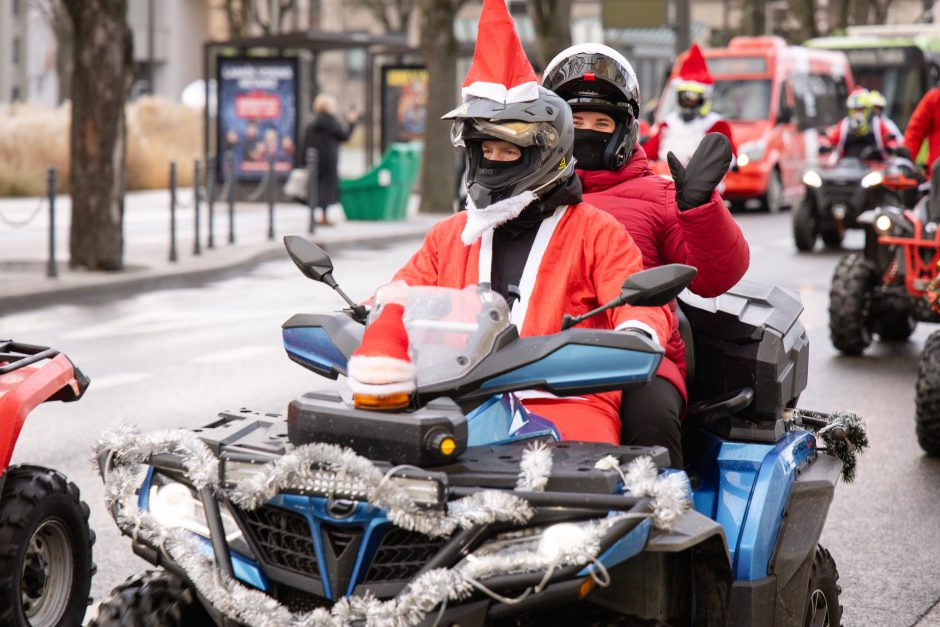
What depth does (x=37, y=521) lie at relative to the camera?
179 inches

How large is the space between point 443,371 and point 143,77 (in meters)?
63.0

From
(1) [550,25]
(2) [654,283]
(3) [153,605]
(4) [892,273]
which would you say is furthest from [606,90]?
(1) [550,25]

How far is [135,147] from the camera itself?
30562mm

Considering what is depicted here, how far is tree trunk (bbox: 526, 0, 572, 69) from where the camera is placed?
2933cm

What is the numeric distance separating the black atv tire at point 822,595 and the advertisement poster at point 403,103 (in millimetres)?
24635

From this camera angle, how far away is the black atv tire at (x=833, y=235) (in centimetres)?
2017

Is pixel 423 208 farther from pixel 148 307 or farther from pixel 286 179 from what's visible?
pixel 148 307

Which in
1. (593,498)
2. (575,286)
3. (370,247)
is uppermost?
(575,286)

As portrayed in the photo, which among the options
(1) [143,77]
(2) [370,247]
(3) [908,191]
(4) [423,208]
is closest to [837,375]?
(3) [908,191]

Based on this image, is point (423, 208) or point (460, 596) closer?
point (460, 596)

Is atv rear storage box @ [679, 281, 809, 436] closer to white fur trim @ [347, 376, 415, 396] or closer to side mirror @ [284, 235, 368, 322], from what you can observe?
side mirror @ [284, 235, 368, 322]

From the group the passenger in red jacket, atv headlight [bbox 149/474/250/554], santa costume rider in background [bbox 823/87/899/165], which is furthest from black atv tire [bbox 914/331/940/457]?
santa costume rider in background [bbox 823/87/899/165]

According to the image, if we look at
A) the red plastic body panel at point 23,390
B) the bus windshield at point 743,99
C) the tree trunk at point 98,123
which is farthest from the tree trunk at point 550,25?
the red plastic body panel at point 23,390

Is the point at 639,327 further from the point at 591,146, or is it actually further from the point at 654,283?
the point at 591,146
